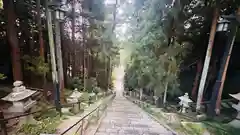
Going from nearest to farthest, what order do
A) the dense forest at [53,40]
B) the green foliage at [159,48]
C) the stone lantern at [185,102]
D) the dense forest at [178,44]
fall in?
the dense forest at [53,40] → the dense forest at [178,44] → the stone lantern at [185,102] → the green foliage at [159,48]

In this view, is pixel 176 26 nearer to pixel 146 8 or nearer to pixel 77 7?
pixel 146 8

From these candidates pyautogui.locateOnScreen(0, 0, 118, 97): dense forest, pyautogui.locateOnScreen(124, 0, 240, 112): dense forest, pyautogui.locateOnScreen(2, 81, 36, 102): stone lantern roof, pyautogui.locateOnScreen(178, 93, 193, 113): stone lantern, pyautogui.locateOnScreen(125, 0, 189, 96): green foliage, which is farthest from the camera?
pyautogui.locateOnScreen(125, 0, 189, 96): green foliage

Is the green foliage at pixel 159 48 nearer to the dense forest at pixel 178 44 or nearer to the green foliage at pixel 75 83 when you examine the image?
the dense forest at pixel 178 44

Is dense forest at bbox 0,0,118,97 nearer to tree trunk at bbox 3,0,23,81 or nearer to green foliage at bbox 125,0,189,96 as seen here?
tree trunk at bbox 3,0,23,81

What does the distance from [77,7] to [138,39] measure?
13.9ft

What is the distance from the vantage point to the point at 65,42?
8.82 meters

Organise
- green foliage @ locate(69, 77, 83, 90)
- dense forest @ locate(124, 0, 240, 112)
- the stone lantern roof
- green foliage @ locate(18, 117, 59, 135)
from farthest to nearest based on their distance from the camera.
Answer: green foliage @ locate(69, 77, 83, 90) → dense forest @ locate(124, 0, 240, 112) → green foliage @ locate(18, 117, 59, 135) → the stone lantern roof

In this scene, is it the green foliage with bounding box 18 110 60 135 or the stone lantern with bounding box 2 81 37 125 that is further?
the green foliage with bounding box 18 110 60 135

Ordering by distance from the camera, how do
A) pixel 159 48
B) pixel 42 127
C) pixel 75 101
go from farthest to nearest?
pixel 159 48, pixel 75 101, pixel 42 127

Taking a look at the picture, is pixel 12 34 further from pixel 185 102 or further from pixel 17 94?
pixel 185 102

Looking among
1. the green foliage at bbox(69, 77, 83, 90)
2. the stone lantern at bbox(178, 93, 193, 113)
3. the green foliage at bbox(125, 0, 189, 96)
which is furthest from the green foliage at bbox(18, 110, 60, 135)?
the stone lantern at bbox(178, 93, 193, 113)

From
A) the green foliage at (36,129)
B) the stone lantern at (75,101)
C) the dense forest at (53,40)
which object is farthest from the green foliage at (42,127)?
the dense forest at (53,40)

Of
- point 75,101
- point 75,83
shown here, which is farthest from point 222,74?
point 75,83

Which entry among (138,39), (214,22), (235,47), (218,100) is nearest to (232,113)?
(218,100)
